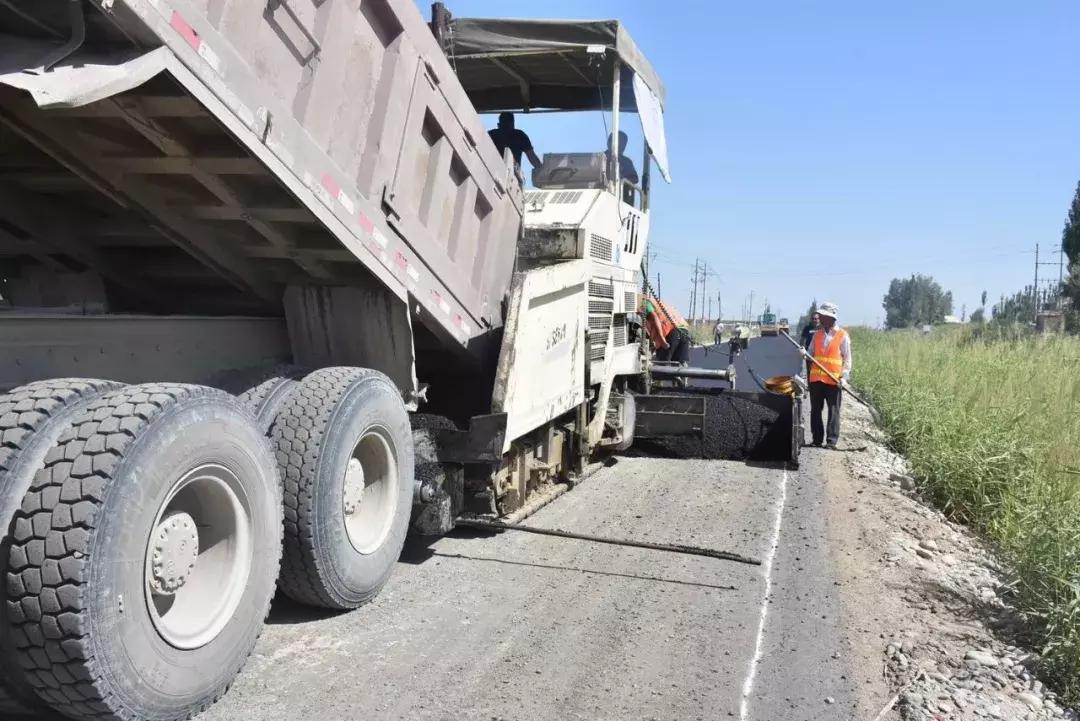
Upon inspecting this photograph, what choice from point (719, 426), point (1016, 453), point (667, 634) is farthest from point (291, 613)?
point (1016, 453)

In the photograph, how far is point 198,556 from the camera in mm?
3229

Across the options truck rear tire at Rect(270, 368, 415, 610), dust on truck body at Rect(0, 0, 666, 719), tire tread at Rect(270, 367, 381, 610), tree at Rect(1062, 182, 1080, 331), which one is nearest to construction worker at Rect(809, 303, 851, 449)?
dust on truck body at Rect(0, 0, 666, 719)

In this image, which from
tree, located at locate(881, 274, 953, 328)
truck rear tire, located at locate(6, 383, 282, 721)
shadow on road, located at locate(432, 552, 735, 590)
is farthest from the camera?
tree, located at locate(881, 274, 953, 328)

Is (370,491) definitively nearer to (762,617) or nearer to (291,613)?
(291,613)

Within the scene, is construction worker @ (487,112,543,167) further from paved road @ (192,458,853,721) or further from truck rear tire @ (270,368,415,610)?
truck rear tire @ (270,368,415,610)

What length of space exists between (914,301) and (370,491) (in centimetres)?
12376

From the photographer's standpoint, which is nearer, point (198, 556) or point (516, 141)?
point (198, 556)

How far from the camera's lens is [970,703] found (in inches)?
139

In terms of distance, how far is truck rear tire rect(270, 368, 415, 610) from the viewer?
12.8 ft

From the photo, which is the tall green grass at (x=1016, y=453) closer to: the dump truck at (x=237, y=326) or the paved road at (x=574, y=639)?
the paved road at (x=574, y=639)

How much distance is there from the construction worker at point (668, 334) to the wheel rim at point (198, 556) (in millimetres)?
7111

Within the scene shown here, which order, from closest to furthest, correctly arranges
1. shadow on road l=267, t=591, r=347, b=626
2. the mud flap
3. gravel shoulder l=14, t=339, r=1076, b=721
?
gravel shoulder l=14, t=339, r=1076, b=721 < shadow on road l=267, t=591, r=347, b=626 < the mud flap

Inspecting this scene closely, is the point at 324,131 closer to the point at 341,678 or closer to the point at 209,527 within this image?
the point at 209,527

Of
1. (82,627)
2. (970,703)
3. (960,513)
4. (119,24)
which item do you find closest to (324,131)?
(119,24)
